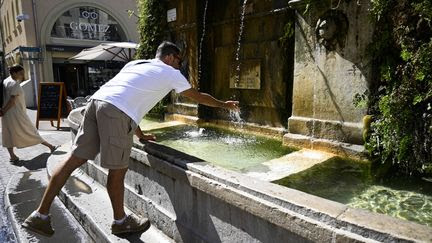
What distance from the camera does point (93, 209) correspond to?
147 inches

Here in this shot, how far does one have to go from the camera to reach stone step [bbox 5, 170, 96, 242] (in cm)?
346

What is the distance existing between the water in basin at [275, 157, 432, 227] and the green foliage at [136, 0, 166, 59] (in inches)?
194

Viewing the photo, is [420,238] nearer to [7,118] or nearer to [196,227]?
[196,227]

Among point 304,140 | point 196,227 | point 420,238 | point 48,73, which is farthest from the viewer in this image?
point 48,73

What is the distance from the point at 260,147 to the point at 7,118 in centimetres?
510

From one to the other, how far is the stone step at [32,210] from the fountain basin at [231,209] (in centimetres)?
66

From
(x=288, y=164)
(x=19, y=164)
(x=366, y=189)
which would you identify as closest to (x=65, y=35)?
(x=19, y=164)

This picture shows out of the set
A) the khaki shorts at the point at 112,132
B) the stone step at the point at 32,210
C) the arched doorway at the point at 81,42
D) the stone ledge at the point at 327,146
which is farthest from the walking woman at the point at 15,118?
the arched doorway at the point at 81,42

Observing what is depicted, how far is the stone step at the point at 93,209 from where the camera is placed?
10.2ft

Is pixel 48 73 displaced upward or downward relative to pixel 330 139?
upward

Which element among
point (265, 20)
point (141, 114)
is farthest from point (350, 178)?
point (265, 20)

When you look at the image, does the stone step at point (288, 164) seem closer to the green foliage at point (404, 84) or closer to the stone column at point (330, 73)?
the stone column at point (330, 73)

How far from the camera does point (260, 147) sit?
4.45m

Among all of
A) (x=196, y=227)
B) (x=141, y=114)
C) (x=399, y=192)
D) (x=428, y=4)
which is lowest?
(x=196, y=227)
